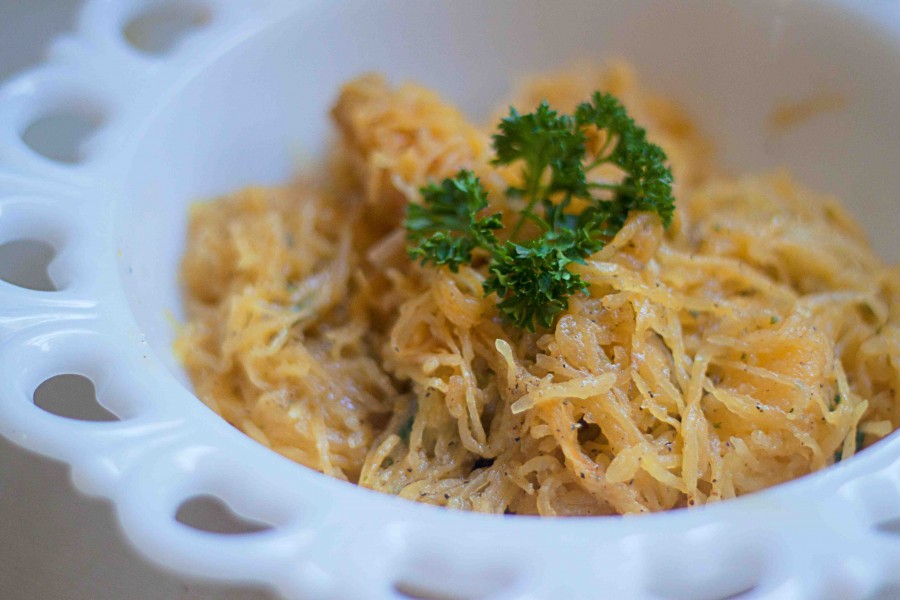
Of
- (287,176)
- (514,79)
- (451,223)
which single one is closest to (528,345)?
(451,223)

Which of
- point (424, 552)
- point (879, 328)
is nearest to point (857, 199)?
point (879, 328)

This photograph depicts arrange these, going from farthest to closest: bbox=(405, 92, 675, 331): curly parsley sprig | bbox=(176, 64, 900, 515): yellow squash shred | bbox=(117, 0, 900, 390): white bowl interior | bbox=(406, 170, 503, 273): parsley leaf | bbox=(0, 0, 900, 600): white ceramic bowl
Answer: bbox=(117, 0, 900, 390): white bowl interior < bbox=(406, 170, 503, 273): parsley leaf < bbox=(405, 92, 675, 331): curly parsley sprig < bbox=(176, 64, 900, 515): yellow squash shred < bbox=(0, 0, 900, 600): white ceramic bowl

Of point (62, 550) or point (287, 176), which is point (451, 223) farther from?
point (62, 550)

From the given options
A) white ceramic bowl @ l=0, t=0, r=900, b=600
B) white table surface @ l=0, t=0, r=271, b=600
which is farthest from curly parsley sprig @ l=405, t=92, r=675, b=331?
white table surface @ l=0, t=0, r=271, b=600

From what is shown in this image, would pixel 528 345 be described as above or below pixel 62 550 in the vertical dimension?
above

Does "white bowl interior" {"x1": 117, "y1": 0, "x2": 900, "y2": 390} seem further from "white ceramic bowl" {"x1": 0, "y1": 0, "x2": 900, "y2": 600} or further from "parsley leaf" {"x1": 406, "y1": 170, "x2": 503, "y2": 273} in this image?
"parsley leaf" {"x1": 406, "y1": 170, "x2": 503, "y2": 273}

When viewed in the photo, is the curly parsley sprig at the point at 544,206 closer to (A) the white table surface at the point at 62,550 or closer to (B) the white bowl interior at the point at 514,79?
(B) the white bowl interior at the point at 514,79

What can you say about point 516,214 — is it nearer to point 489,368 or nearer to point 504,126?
point 504,126
